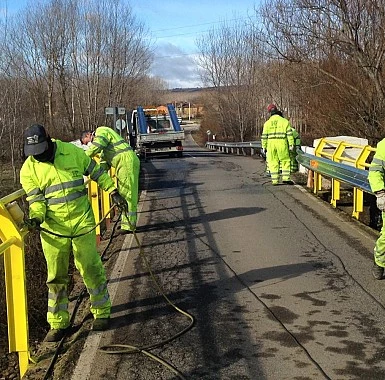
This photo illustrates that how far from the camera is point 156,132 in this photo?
28.9 m

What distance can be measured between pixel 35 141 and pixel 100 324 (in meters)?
1.70

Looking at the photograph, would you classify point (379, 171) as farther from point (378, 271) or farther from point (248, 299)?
point (248, 299)

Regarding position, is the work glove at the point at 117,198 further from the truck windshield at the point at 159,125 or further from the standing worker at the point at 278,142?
the truck windshield at the point at 159,125

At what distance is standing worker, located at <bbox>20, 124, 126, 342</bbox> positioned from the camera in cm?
496

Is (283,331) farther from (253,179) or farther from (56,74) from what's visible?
(56,74)

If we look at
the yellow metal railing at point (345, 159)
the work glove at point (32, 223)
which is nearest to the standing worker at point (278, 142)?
the yellow metal railing at point (345, 159)

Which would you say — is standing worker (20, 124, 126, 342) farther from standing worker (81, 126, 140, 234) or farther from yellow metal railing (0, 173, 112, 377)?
standing worker (81, 126, 140, 234)

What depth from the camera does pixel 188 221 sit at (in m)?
10.1

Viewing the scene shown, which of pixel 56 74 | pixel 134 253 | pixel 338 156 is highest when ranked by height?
pixel 56 74

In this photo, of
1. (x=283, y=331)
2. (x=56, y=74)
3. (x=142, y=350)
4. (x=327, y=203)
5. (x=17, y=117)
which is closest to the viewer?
(x=142, y=350)

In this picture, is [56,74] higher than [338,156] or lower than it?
higher

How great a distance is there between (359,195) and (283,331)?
5.52 metres

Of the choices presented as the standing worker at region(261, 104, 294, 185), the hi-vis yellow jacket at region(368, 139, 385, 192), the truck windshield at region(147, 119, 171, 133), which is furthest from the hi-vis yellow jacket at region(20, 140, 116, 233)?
the truck windshield at region(147, 119, 171, 133)

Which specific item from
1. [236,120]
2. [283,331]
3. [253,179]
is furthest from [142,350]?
[236,120]
